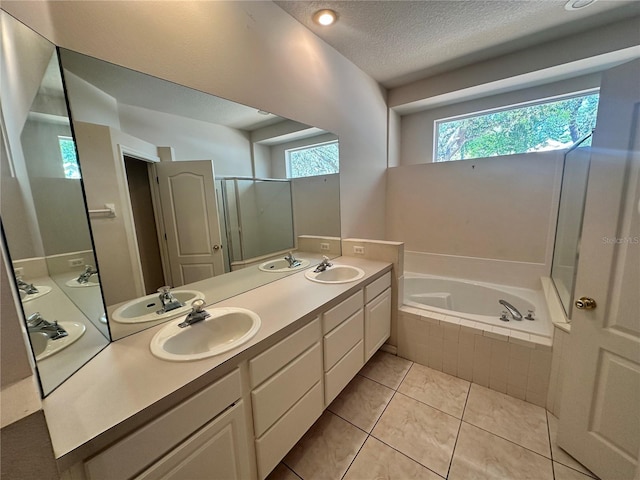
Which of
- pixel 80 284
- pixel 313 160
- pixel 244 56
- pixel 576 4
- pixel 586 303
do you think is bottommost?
pixel 586 303

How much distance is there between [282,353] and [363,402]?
3.28ft

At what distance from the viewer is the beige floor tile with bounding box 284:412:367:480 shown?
1.31 meters

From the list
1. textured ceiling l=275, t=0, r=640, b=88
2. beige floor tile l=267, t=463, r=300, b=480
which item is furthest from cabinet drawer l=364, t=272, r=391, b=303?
textured ceiling l=275, t=0, r=640, b=88

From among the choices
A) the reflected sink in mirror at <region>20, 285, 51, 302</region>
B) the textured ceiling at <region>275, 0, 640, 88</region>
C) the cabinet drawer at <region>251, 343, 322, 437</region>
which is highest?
the textured ceiling at <region>275, 0, 640, 88</region>

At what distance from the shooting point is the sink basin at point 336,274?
1886mm

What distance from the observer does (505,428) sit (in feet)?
4.93

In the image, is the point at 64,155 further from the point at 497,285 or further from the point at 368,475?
the point at 497,285

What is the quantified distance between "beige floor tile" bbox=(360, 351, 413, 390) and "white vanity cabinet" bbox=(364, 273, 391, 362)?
20cm

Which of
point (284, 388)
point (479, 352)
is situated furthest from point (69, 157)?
point (479, 352)

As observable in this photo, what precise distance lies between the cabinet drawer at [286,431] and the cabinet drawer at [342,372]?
0.07 m

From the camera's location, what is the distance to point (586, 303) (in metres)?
1.19

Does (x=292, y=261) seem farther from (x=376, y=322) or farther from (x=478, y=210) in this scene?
(x=478, y=210)

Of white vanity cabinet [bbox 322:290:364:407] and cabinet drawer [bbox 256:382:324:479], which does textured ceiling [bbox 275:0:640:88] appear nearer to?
white vanity cabinet [bbox 322:290:364:407]

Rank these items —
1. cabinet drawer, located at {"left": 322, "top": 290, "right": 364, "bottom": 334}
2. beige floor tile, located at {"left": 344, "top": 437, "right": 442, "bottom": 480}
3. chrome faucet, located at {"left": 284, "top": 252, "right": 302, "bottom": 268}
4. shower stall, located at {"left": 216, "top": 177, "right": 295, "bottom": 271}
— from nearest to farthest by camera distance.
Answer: beige floor tile, located at {"left": 344, "top": 437, "right": 442, "bottom": 480}
cabinet drawer, located at {"left": 322, "top": 290, "right": 364, "bottom": 334}
shower stall, located at {"left": 216, "top": 177, "right": 295, "bottom": 271}
chrome faucet, located at {"left": 284, "top": 252, "right": 302, "bottom": 268}
